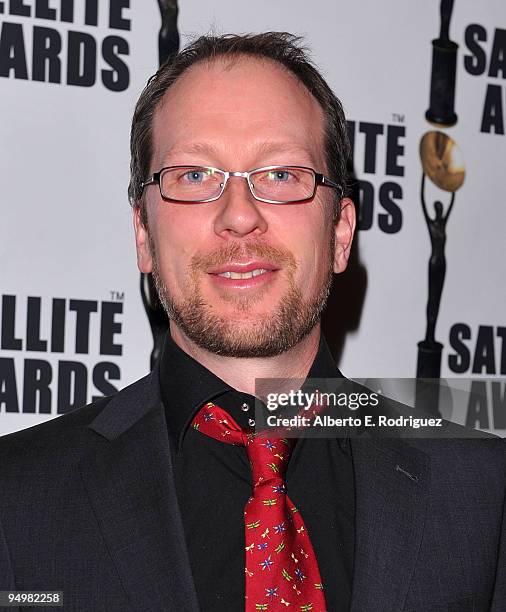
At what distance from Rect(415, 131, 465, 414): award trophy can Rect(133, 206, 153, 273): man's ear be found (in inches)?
51.5

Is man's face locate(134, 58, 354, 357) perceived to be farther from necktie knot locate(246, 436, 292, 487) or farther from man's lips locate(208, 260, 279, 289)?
necktie knot locate(246, 436, 292, 487)

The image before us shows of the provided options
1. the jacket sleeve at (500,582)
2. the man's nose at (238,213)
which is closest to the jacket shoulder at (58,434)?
the man's nose at (238,213)

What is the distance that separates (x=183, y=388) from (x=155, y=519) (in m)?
0.37

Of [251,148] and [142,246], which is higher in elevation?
[251,148]

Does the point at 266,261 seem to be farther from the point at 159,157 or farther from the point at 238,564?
the point at 238,564

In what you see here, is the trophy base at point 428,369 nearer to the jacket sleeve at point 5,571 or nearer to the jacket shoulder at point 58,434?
the jacket shoulder at point 58,434

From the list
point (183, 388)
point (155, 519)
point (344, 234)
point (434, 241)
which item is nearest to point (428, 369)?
point (434, 241)

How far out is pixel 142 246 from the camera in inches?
101

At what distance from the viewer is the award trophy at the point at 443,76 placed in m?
3.51

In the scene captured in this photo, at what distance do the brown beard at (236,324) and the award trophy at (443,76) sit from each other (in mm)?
1498

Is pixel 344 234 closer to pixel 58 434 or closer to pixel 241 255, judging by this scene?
pixel 241 255

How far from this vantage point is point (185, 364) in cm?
234

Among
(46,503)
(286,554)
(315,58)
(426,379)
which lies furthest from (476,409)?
(46,503)

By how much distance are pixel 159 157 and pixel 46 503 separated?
0.95 m
